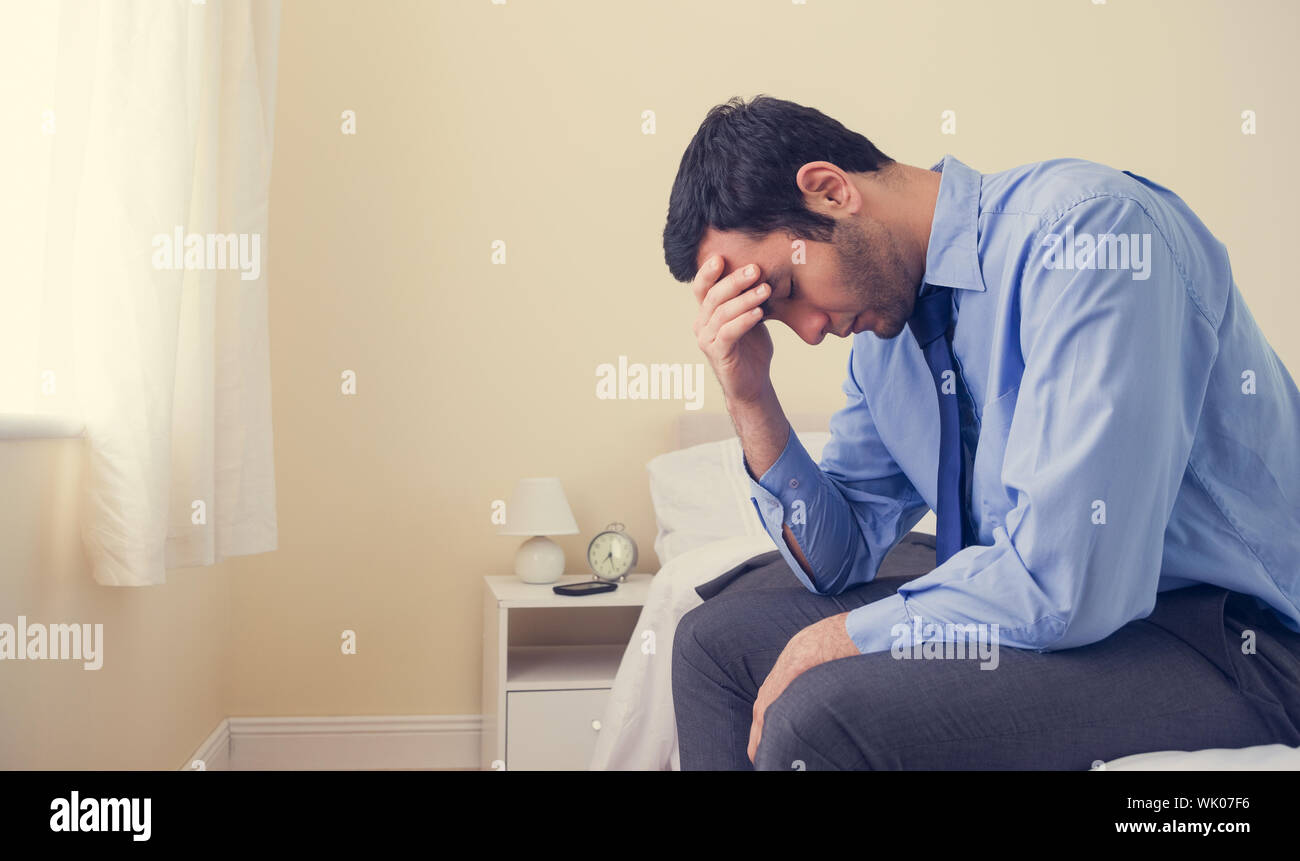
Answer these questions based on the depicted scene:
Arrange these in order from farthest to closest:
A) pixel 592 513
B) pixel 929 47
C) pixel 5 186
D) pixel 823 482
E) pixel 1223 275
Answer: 1. pixel 929 47
2. pixel 592 513
3. pixel 5 186
4. pixel 823 482
5. pixel 1223 275

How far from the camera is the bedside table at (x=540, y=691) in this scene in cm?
223

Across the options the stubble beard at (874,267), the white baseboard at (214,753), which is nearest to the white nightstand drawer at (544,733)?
the white baseboard at (214,753)

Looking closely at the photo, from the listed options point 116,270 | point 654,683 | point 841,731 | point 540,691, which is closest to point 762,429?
point 841,731

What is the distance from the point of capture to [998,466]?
3.31ft

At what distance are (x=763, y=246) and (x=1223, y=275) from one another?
462 millimetres

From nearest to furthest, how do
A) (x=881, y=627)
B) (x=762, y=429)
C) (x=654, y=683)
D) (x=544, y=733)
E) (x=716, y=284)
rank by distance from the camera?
(x=881, y=627) < (x=716, y=284) < (x=762, y=429) < (x=654, y=683) < (x=544, y=733)

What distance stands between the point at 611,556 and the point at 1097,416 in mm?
1821

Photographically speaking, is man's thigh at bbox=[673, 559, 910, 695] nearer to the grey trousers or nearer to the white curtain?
the grey trousers

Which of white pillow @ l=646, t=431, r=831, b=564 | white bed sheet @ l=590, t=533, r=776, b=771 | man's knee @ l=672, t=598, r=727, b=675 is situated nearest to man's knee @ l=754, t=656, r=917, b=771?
man's knee @ l=672, t=598, r=727, b=675

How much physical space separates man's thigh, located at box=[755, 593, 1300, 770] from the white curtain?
44.2 inches

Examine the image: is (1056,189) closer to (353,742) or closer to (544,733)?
(544,733)
